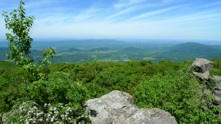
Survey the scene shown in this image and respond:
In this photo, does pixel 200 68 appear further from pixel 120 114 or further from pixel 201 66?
pixel 120 114

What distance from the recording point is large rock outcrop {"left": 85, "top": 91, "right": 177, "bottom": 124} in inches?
674

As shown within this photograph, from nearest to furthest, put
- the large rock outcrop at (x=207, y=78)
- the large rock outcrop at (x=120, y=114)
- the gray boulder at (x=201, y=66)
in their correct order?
the large rock outcrop at (x=120, y=114) → the large rock outcrop at (x=207, y=78) → the gray boulder at (x=201, y=66)

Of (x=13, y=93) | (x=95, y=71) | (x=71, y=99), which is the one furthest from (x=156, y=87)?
(x=95, y=71)

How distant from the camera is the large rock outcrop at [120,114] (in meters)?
17.1

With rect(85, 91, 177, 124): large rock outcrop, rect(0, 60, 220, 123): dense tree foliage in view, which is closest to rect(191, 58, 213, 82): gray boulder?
rect(0, 60, 220, 123): dense tree foliage

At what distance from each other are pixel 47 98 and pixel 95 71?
191 ft

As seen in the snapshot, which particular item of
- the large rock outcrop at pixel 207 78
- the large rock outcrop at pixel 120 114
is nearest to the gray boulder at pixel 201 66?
the large rock outcrop at pixel 207 78

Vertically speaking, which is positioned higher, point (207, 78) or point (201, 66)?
point (201, 66)

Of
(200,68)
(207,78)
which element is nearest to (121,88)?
(200,68)

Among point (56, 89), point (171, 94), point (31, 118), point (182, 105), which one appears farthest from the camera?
point (171, 94)

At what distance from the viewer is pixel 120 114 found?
18.3 metres

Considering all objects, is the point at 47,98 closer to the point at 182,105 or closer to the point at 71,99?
the point at 71,99

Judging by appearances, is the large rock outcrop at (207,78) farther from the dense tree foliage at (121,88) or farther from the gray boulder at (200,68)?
the dense tree foliage at (121,88)

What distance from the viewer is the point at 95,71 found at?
74.5m
